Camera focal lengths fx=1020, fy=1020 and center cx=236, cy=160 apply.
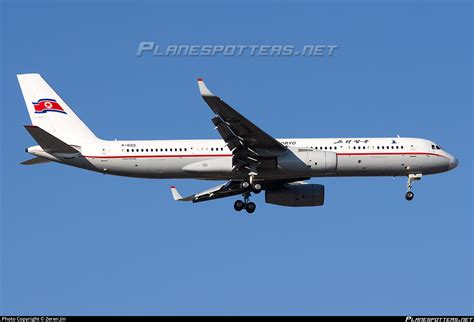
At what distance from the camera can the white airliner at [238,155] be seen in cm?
6000

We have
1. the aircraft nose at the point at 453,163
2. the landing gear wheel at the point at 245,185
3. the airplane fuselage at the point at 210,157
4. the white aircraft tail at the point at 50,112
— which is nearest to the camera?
the airplane fuselage at the point at 210,157

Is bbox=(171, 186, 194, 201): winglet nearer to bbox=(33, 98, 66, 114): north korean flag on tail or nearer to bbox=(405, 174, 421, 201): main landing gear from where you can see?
bbox=(33, 98, 66, 114): north korean flag on tail

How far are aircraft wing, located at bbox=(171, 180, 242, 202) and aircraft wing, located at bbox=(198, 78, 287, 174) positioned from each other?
5.52 meters

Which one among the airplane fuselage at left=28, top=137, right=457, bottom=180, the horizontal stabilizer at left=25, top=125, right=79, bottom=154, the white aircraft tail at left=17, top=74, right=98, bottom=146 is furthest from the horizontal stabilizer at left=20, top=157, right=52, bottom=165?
the white aircraft tail at left=17, top=74, right=98, bottom=146

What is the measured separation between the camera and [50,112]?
63938 mm

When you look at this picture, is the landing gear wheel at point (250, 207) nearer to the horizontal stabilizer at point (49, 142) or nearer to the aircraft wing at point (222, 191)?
the aircraft wing at point (222, 191)

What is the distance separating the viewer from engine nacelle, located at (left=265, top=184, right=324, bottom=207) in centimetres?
6469

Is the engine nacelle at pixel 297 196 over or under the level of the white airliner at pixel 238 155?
under

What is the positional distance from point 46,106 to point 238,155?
1296cm

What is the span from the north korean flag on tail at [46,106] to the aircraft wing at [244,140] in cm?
1153

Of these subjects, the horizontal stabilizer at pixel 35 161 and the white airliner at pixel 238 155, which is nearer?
the white airliner at pixel 238 155

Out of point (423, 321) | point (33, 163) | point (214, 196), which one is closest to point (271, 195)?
point (214, 196)

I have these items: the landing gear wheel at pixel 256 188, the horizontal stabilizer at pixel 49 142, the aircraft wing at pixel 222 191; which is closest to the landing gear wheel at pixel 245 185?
the landing gear wheel at pixel 256 188

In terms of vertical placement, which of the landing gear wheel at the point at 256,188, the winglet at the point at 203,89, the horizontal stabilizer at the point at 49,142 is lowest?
the landing gear wheel at the point at 256,188
